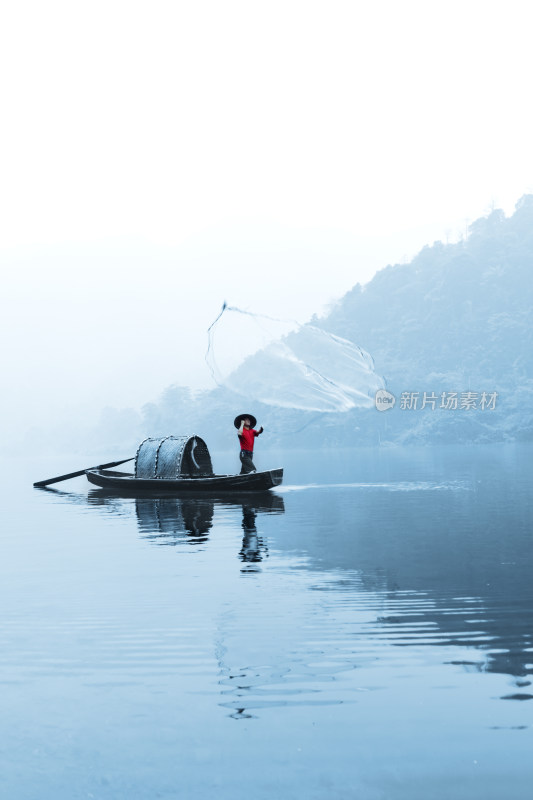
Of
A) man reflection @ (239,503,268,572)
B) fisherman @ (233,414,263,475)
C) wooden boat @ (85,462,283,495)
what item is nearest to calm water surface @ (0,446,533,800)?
man reflection @ (239,503,268,572)

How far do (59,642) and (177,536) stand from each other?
15.3 m

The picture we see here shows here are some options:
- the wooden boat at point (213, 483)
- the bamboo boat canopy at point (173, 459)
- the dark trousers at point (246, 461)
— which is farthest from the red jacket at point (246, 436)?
the bamboo boat canopy at point (173, 459)

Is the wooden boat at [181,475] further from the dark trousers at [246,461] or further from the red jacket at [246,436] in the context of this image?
the red jacket at [246,436]

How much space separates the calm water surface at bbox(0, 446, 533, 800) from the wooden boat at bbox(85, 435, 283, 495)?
1642cm

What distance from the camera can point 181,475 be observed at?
148 feet

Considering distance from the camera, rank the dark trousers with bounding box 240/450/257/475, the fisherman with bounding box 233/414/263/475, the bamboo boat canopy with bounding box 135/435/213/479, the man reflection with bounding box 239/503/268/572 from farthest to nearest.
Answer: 1. the bamboo boat canopy with bounding box 135/435/213/479
2. the dark trousers with bounding box 240/450/257/475
3. the fisherman with bounding box 233/414/263/475
4. the man reflection with bounding box 239/503/268/572

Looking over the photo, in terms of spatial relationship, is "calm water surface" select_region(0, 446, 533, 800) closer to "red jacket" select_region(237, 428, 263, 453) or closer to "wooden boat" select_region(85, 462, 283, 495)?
"red jacket" select_region(237, 428, 263, 453)

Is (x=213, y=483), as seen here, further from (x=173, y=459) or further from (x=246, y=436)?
(x=173, y=459)

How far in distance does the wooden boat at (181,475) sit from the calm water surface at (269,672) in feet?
53.9

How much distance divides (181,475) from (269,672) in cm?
3432

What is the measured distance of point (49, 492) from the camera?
6153cm

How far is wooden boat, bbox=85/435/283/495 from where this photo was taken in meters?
41.7

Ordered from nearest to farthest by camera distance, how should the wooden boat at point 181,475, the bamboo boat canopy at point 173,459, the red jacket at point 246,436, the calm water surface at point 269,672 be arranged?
the calm water surface at point 269,672 → the red jacket at point 246,436 → the wooden boat at point 181,475 → the bamboo boat canopy at point 173,459

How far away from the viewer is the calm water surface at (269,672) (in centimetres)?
792
